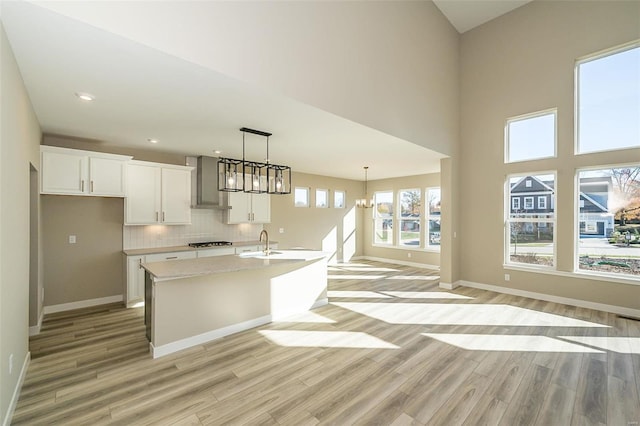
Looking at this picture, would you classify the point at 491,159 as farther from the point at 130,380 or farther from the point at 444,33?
the point at 130,380

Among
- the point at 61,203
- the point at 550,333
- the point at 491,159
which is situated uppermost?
the point at 491,159

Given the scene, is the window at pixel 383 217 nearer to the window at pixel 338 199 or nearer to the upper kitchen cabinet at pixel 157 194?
the window at pixel 338 199

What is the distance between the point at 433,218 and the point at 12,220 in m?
8.25

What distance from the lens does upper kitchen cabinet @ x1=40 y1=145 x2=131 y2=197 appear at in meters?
3.91

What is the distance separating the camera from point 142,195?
492cm

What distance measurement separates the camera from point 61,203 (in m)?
4.45

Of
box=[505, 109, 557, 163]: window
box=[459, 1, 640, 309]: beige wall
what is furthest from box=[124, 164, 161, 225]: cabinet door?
box=[505, 109, 557, 163]: window

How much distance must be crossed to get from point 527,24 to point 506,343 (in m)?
5.89

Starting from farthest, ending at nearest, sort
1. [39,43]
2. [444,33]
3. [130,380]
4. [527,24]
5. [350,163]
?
[350,163], [444,33], [527,24], [130,380], [39,43]

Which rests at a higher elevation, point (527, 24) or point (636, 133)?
point (527, 24)

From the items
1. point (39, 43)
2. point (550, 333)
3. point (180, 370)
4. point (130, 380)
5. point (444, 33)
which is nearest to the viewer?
point (39, 43)

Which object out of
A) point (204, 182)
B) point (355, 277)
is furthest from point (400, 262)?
point (204, 182)

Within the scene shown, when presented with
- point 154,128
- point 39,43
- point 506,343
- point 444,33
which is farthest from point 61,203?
point 444,33

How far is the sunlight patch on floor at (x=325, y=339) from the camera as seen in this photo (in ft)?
10.9
